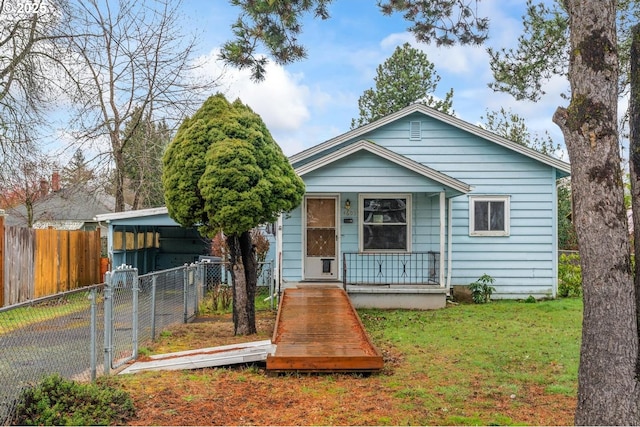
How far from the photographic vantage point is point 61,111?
15.8 meters

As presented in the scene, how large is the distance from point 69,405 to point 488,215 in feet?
36.3

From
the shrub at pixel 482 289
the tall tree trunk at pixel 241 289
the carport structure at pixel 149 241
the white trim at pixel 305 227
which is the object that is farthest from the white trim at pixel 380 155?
the carport structure at pixel 149 241

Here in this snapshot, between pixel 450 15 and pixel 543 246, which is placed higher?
pixel 450 15

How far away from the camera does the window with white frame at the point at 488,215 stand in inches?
518

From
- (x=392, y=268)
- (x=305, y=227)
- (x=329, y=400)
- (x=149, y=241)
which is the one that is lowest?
(x=329, y=400)

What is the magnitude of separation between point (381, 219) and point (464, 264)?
251 cm

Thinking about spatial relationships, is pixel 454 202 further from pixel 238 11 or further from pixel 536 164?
pixel 238 11

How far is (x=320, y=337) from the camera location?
7512mm

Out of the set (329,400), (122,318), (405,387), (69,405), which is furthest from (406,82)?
(69,405)

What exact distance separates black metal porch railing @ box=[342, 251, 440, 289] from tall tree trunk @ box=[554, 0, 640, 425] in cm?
886

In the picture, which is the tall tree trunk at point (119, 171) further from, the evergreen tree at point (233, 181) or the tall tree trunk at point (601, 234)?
the tall tree trunk at point (601, 234)

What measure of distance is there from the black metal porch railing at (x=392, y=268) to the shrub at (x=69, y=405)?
823 centimetres

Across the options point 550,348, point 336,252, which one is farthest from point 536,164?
point 550,348

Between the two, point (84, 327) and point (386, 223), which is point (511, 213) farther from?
point (84, 327)
